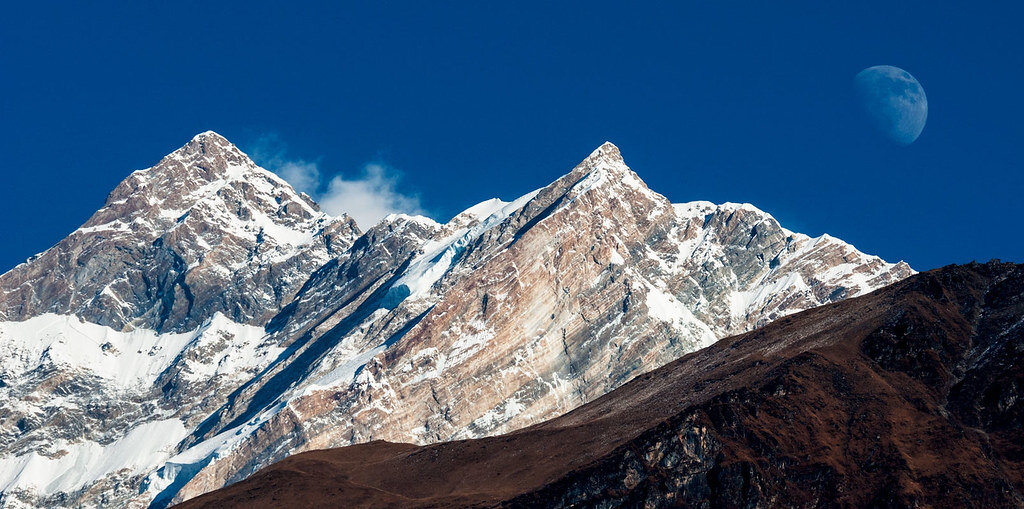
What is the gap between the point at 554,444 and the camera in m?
190

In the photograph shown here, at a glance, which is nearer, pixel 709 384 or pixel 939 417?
pixel 939 417

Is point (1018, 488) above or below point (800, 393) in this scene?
below

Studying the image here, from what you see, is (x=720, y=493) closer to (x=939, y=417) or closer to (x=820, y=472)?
(x=820, y=472)

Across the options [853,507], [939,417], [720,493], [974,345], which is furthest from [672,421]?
[974,345]

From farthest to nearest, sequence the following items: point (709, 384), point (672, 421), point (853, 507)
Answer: point (709, 384)
point (672, 421)
point (853, 507)

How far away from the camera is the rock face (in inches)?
6004

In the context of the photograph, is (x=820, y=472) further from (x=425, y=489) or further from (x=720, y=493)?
(x=425, y=489)

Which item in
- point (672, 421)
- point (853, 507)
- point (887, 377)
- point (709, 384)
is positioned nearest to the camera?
point (853, 507)

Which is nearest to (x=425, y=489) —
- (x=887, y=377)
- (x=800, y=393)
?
(x=800, y=393)

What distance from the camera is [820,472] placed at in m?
154

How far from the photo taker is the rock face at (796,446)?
15250 centimetres

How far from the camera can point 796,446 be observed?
526 ft

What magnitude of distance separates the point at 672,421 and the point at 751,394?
42.4 ft

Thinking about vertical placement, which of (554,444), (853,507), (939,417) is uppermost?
(554,444)
